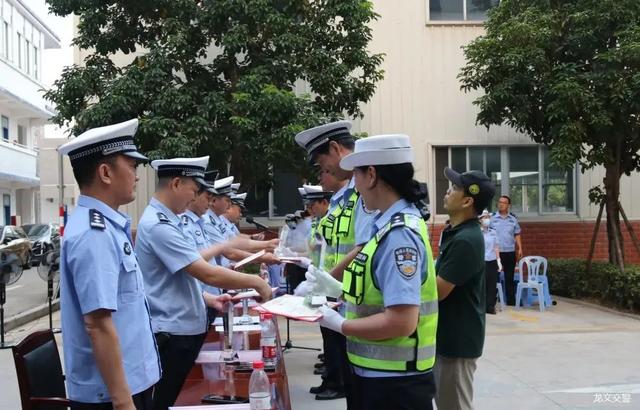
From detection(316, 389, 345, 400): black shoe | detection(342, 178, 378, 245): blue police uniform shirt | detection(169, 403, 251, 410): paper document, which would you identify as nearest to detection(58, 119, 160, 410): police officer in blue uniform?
detection(169, 403, 251, 410): paper document

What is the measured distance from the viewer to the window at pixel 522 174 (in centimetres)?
1392

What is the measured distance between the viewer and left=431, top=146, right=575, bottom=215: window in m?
13.9

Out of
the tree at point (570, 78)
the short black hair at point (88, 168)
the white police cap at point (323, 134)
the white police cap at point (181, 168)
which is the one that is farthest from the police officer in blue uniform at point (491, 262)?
the short black hair at point (88, 168)

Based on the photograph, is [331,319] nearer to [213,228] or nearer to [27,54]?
[213,228]

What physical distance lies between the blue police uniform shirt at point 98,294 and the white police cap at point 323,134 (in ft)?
6.03

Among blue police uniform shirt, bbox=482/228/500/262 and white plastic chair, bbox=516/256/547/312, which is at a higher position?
blue police uniform shirt, bbox=482/228/500/262

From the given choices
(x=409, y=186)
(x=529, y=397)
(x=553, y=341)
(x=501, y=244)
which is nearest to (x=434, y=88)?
(x=501, y=244)

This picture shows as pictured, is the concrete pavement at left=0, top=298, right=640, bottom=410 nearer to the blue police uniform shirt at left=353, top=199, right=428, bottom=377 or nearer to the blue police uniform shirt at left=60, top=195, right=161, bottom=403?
the blue police uniform shirt at left=60, top=195, right=161, bottom=403

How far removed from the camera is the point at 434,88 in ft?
45.4

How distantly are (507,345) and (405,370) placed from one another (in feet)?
19.7

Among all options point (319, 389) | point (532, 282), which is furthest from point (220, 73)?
point (319, 389)

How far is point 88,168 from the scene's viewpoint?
246 cm

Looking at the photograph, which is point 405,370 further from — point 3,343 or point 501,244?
point 501,244

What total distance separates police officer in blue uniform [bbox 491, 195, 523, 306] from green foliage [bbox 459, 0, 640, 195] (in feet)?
5.07
